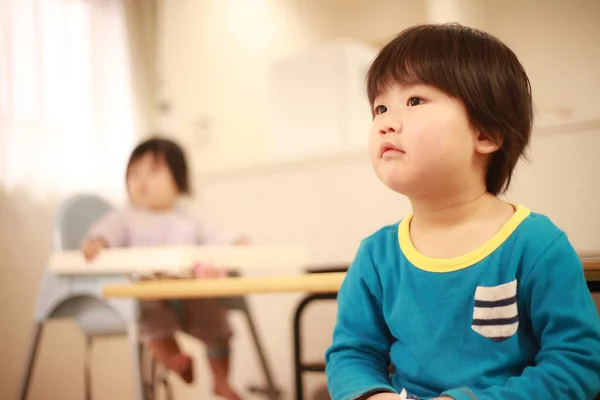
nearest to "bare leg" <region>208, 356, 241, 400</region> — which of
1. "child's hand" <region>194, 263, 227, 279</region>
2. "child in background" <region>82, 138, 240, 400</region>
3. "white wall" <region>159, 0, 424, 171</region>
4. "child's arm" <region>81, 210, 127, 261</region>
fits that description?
"child in background" <region>82, 138, 240, 400</region>

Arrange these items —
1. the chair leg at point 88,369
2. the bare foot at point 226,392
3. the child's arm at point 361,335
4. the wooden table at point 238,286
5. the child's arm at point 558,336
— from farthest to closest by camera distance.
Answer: the chair leg at point 88,369 → the bare foot at point 226,392 → the wooden table at point 238,286 → the child's arm at point 361,335 → the child's arm at point 558,336

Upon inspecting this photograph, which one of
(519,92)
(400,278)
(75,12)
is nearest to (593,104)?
(519,92)

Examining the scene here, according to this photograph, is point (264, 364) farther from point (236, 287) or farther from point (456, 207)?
point (456, 207)

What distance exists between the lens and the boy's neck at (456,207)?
60cm

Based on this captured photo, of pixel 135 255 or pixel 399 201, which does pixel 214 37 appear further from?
pixel 399 201

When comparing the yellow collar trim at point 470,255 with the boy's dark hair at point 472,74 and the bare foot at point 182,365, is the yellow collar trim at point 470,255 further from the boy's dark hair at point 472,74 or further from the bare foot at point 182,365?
the bare foot at point 182,365

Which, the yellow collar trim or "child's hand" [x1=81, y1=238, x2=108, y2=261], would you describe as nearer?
the yellow collar trim

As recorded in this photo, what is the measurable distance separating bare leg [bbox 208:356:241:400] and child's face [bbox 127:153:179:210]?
372 mm

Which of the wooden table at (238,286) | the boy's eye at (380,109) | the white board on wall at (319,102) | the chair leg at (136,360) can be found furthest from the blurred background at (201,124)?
the boy's eye at (380,109)

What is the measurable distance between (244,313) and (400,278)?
79 centimetres

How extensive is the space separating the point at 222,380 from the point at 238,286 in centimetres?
50

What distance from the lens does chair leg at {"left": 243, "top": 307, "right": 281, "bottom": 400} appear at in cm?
134

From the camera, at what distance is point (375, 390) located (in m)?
0.57

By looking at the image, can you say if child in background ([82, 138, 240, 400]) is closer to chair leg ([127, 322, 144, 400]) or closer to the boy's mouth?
chair leg ([127, 322, 144, 400])
